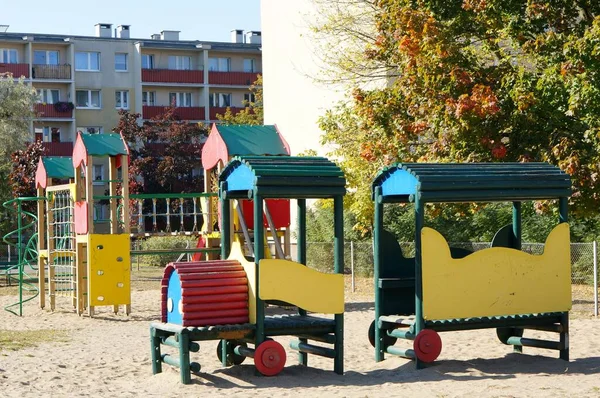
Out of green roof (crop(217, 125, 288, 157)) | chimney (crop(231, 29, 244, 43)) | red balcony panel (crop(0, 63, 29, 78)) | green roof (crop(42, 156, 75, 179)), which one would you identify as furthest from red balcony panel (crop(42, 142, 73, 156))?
green roof (crop(217, 125, 288, 157))

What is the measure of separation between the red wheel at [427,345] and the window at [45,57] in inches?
2431

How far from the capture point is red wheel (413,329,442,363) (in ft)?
40.2

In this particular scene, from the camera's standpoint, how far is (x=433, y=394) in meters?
10.8

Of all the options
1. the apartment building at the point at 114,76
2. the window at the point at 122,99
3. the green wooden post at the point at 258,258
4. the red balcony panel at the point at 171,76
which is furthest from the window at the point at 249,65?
the green wooden post at the point at 258,258

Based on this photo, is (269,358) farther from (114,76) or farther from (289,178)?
(114,76)

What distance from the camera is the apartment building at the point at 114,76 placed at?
69.8 m

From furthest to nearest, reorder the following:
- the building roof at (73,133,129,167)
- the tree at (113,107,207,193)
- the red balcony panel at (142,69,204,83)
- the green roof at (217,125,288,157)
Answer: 1. the red balcony panel at (142,69,204,83)
2. the tree at (113,107,207,193)
3. the green roof at (217,125,288,157)
4. the building roof at (73,133,129,167)

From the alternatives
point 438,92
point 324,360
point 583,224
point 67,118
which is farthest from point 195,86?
point 324,360

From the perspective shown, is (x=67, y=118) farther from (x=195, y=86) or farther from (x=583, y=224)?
(x=583, y=224)

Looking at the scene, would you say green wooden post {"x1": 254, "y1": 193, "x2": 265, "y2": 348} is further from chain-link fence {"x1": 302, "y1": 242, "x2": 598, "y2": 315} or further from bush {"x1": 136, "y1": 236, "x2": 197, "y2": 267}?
bush {"x1": 136, "y1": 236, "x2": 197, "y2": 267}

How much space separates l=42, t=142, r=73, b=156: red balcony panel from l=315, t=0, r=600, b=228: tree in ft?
164

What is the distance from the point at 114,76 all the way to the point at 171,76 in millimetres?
3976

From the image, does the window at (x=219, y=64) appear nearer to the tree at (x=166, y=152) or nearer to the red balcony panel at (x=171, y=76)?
the red balcony panel at (x=171, y=76)

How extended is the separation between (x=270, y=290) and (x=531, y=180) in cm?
352
